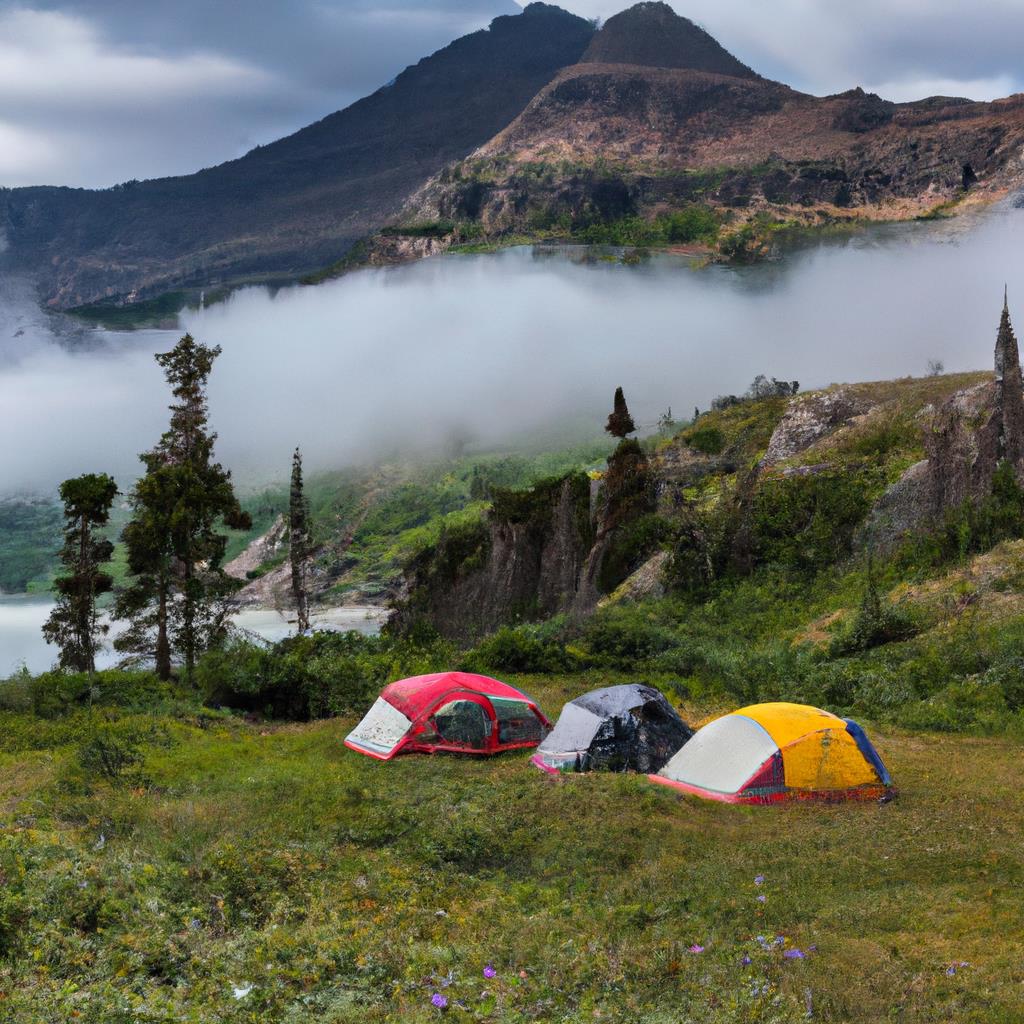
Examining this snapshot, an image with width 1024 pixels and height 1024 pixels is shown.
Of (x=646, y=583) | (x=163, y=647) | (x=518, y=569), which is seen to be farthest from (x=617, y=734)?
(x=518, y=569)

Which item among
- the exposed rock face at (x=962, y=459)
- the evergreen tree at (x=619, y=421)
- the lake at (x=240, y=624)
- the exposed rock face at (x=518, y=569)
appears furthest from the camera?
the lake at (x=240, y=624)

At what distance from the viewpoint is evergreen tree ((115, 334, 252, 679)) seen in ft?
118

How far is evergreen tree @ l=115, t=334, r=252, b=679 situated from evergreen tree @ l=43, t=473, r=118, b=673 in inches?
37.8

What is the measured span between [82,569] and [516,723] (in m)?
18.3

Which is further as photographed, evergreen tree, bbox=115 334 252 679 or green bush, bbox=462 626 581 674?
evergreen tree, bbox=115 334 252 679

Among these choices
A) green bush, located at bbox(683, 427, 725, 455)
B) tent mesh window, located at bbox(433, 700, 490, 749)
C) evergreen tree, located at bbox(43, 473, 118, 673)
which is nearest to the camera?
tent mesh window, located at bbox(433, 700, 490, 749)

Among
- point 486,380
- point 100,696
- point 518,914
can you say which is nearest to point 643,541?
point 100,696

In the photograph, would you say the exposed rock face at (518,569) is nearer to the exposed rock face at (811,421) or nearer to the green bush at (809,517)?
the exposed rock face at (811,421)

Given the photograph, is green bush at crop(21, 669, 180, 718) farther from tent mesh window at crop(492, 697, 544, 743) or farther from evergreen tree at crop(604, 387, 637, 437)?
evergreen tree at crop(604, 387, 637, 437)

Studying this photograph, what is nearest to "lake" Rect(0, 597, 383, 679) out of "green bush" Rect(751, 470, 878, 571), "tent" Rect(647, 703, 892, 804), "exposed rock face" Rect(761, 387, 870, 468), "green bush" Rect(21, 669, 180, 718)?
"exposed rock face" Rect(761, 387, 870, 468)

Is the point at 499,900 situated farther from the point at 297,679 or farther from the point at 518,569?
the point at 518,569

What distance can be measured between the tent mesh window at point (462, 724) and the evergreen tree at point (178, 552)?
49.7ft

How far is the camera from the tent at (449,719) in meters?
22.3

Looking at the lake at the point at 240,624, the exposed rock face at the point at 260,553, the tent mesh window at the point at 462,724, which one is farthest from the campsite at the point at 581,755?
the exposed rock face at the point at 260,553
